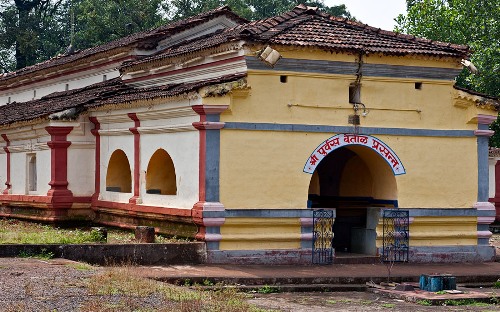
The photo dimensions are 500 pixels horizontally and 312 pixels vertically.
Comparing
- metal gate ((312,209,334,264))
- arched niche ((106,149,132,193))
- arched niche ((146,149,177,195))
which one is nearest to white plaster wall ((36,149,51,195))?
arched niche ((106,149,132,193))

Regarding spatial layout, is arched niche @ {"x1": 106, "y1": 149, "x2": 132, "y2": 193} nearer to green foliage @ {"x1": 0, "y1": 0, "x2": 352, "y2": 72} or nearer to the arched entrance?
the arched entrance

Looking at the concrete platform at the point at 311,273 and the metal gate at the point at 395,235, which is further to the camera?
the metal gate at the point at 395,235

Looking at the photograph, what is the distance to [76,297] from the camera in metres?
Result: 12.6

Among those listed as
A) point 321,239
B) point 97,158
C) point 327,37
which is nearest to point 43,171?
point 97,158

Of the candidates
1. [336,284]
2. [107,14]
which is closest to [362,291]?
[336,284]

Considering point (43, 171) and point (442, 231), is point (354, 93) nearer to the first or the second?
point (442, 231)

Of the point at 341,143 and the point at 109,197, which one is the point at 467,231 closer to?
the point at 341,143

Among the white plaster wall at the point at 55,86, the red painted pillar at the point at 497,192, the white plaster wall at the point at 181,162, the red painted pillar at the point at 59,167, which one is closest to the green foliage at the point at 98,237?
the white plaster wall at the point at 181,162

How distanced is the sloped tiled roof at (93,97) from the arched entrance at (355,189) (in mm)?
2884

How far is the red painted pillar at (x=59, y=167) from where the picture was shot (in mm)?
23469

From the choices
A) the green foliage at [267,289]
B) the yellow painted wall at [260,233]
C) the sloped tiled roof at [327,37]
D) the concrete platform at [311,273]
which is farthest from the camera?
the sloped tiled roof at [327,37]

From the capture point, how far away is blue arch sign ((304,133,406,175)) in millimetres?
19141

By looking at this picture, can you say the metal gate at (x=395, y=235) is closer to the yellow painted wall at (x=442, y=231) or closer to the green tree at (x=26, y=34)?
the yellow painted wall at (x=442, y=231)

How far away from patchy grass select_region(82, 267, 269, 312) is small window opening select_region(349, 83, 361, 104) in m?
6.29
